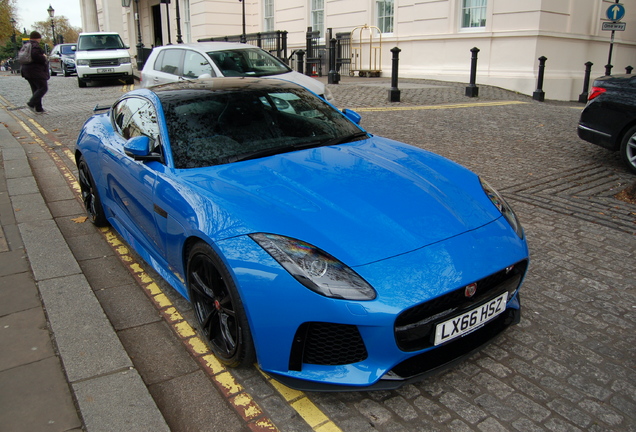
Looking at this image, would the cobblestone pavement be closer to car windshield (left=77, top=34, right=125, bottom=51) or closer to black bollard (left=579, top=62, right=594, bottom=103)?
black bollard (left=579, top=62, right=594, bottom=103)

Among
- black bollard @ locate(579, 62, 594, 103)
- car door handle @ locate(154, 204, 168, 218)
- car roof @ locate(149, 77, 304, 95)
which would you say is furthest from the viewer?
black bollard @ locate(579, 62, 594, 103)

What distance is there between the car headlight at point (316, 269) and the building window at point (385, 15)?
1842 centimetres

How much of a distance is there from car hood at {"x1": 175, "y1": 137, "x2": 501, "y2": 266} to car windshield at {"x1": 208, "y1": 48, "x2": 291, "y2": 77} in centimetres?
682

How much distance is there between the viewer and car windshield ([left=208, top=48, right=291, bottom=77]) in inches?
385

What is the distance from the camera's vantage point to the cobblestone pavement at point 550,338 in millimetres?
2480

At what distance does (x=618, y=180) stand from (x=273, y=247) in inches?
219

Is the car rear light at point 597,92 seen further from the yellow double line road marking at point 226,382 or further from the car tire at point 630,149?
the yellow double line road marking at point 226,382

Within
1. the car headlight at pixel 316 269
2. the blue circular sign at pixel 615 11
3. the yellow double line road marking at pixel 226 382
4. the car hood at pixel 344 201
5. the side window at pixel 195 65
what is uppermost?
the blue circular sign at pixel 615 11

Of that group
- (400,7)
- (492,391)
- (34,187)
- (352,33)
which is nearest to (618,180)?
(492,391)

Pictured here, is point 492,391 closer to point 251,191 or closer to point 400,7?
point 251,191

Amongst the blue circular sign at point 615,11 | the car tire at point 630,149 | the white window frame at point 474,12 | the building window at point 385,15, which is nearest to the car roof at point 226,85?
the car tire at point 630,149

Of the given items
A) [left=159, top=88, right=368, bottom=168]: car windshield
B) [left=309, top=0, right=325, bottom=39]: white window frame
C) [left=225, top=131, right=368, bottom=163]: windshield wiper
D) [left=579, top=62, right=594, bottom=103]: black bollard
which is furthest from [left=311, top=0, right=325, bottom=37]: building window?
[left=225, top=131, right=368, bottom=163]: windshield wiper

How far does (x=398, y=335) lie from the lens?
2.34 m

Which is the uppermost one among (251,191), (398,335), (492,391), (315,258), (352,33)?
(352,33)
